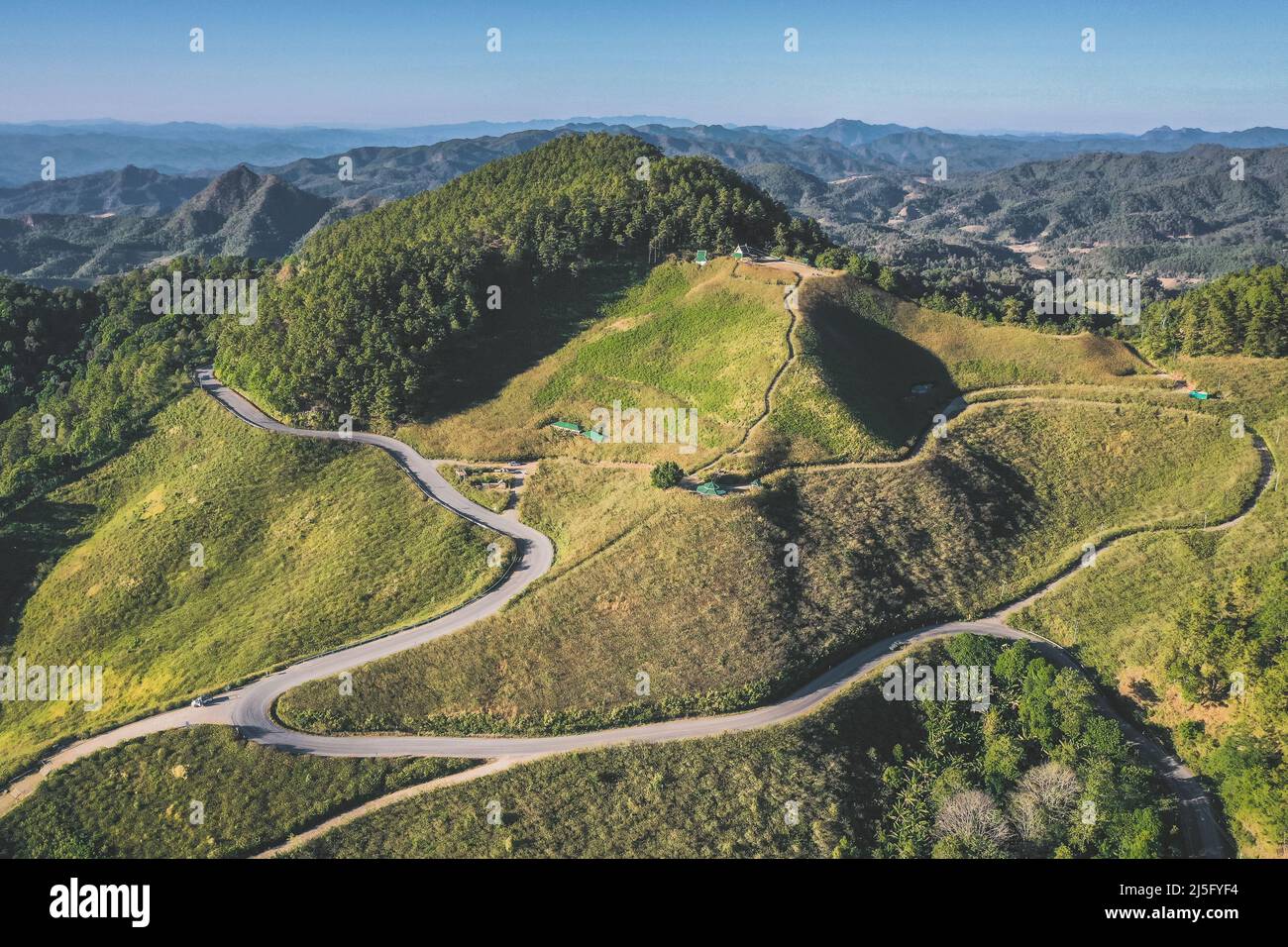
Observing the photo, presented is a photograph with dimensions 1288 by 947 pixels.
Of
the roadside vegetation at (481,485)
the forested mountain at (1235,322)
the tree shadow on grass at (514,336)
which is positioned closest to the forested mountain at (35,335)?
the tree shadow on grass at (514,336)

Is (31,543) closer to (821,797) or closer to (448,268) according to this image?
(448,268)

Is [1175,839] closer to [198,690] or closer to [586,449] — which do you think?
[586,449]

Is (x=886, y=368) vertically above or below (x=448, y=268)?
below

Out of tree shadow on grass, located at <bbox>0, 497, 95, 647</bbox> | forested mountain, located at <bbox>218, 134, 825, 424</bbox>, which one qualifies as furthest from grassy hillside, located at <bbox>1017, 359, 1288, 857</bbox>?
tree shadow on grass, located at <bbox>0, 497, 95, 647</bbox>

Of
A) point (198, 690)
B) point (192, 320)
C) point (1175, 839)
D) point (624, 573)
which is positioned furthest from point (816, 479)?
point (192, 320)

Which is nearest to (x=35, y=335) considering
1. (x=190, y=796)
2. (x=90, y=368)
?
(x=90, y=368)

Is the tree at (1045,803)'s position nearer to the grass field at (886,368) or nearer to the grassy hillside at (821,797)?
the grassy hillside at (821,797)
